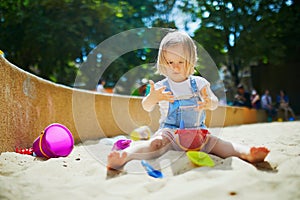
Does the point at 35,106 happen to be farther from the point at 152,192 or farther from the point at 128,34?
the point at 128,34

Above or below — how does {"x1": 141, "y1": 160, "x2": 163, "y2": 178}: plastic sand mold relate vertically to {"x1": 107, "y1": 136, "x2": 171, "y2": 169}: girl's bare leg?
below

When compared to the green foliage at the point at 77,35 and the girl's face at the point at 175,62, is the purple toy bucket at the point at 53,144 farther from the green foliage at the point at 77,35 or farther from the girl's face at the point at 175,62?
the green foliage at the point at 77,35

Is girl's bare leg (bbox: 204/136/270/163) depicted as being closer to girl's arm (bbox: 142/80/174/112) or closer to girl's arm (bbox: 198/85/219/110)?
girl's arm (bbox: 198/85/219/110)

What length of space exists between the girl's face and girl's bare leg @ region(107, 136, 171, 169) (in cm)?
51

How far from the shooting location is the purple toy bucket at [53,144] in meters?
2.19

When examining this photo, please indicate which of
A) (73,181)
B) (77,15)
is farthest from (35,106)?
(77,15)

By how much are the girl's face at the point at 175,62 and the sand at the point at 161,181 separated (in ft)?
2.06

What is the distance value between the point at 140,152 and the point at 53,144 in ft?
2.69

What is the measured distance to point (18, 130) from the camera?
2.40 metres

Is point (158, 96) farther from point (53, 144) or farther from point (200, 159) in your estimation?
point (53, 144)

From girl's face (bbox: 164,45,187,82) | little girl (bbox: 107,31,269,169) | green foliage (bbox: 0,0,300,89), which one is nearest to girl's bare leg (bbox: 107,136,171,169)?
little girl (bbox: 107,31,269,169)

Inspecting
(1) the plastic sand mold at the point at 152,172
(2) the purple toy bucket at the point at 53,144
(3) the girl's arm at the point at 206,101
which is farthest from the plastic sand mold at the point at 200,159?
(2) the purple toy bucket at the point at 53,144

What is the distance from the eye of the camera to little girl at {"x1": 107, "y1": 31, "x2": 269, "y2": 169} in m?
1.88

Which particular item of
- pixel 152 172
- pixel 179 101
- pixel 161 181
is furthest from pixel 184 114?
pixel 161 181
